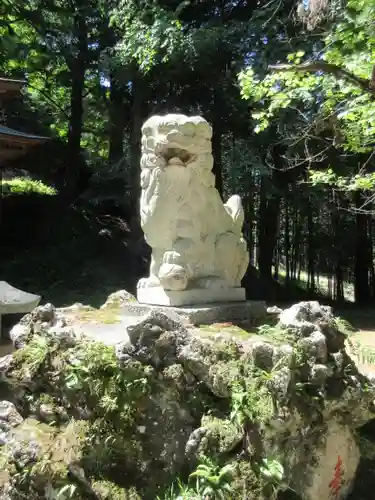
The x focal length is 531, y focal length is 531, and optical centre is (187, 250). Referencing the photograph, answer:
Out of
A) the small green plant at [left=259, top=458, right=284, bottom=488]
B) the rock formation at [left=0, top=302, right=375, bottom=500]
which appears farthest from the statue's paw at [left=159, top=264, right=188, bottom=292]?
the small green plant at [left=259, top=458, right=284, bottom=488]

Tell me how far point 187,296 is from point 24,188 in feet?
39.4

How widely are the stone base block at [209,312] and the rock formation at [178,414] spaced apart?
2.15 feet

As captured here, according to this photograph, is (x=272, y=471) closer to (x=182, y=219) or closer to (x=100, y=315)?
(x=182, y=219)

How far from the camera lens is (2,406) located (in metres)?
Result: 4.36

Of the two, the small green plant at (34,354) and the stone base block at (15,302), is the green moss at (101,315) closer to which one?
the small green plant at (34,354)

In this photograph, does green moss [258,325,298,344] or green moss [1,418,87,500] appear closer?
green moss [1,418,87,500]

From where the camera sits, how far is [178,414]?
3459 mm

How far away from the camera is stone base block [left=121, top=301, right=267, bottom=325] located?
178 inches

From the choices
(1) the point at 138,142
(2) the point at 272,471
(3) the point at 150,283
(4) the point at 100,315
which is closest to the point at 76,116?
(1) the point at 138,142

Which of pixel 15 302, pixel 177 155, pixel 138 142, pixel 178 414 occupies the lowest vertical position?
pixel 178 414

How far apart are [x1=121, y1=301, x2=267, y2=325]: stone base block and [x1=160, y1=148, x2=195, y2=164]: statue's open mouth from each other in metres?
1.34

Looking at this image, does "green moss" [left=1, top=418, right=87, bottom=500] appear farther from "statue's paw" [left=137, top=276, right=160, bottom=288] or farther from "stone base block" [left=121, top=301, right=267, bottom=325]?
"statue's paw" [left=137, top=276, right=160, bottom=288]

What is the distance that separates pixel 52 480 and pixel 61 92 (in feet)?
58.4

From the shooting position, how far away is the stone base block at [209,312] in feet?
14.8
